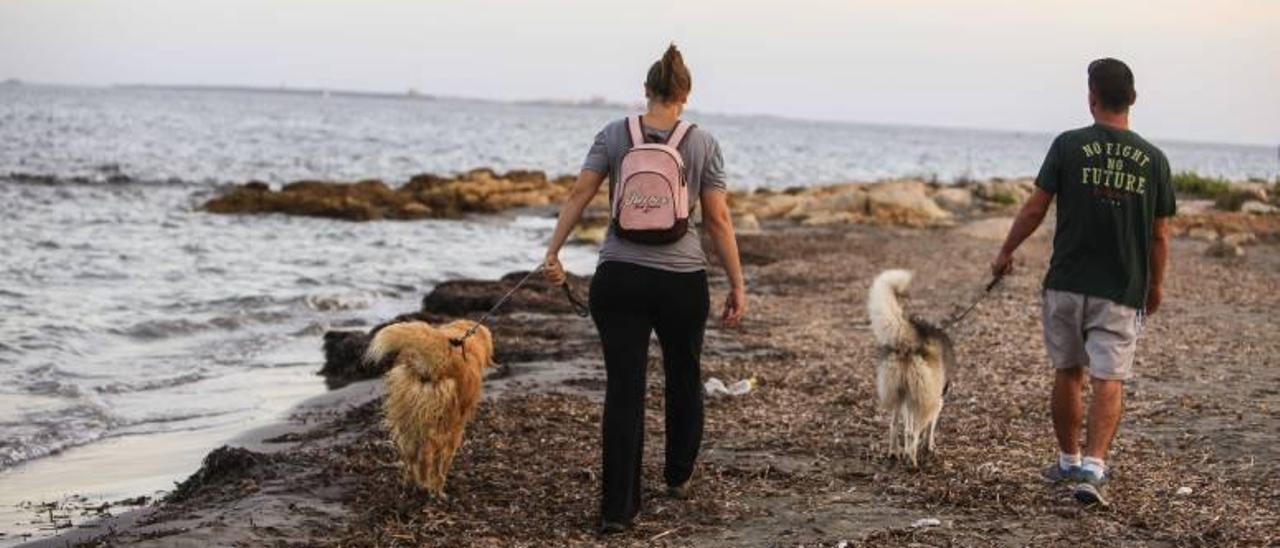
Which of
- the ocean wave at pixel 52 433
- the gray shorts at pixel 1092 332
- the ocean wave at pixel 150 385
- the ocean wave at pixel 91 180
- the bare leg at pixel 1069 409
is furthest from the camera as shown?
the ocean wave at pixel 91 180

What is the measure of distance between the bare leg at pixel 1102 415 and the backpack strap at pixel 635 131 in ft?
8.16

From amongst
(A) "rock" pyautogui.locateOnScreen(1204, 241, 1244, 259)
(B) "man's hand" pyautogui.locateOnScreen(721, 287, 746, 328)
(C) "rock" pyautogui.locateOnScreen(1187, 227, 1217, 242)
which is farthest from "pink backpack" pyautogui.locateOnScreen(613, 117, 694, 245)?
(C) "rock" pyautogui.locateOnScreen(1187, 227, 1217, 242)

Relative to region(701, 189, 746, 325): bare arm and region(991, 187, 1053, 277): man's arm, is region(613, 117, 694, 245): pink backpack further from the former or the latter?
region(991, 187, 1053, 277): man's arm

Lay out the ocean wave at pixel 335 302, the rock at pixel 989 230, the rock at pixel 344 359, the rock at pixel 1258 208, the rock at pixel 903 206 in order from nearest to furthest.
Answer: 1. the rock at pixel 344 359
2. the ocean wave at pixel 335 302
3. the rock at pixel 989 230
4. the rock at pixel 1258 208
5. the rock at pixel 903 206

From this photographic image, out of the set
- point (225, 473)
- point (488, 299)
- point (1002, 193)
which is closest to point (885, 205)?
point (1002, 193)

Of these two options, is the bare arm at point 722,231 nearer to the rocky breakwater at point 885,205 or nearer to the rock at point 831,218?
the rocky breakwater at point 885,205

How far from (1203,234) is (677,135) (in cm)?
1920

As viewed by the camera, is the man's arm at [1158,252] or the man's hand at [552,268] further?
the man's arm at [1158,252]

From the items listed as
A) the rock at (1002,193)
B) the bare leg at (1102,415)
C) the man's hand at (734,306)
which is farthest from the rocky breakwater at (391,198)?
the bare leg at (1102,415)

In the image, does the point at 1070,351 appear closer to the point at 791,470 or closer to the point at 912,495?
the point at 912,495

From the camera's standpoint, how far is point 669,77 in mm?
5484

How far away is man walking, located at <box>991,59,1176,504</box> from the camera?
5902mm

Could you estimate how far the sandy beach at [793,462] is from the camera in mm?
5676

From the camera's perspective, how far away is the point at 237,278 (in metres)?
18.2
